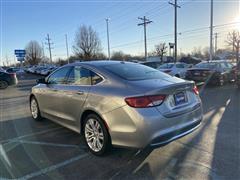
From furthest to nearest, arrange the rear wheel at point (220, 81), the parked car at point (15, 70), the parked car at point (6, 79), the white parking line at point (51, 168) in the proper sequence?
the parked car at point (15, 70) < the parked car at point (6, 79) < the rear wheel at point (220, 81) < the white parking line at point (51, 168)

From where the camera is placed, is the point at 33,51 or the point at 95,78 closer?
the point at 95,78

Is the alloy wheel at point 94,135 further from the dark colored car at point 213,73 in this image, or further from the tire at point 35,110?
the dark colored car at point 213,73

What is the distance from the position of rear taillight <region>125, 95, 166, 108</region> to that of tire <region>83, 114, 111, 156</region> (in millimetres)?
730

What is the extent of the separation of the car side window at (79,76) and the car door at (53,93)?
0.20m

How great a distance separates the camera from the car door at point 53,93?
5.14 metres

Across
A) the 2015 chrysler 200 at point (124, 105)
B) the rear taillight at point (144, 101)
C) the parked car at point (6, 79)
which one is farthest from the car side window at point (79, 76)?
the parked car at point (6, 79)

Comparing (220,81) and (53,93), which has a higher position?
(53,93)

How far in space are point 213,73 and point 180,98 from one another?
32.3ft

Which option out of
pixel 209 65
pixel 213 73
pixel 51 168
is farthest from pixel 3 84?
pixel 51 168

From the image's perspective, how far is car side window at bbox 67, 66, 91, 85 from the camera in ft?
14.6

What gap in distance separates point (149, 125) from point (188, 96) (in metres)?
1.05

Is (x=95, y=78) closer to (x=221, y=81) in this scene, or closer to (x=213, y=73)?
(x=213, y=73)

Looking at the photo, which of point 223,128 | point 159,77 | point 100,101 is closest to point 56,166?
point 100,101

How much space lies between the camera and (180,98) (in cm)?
378
